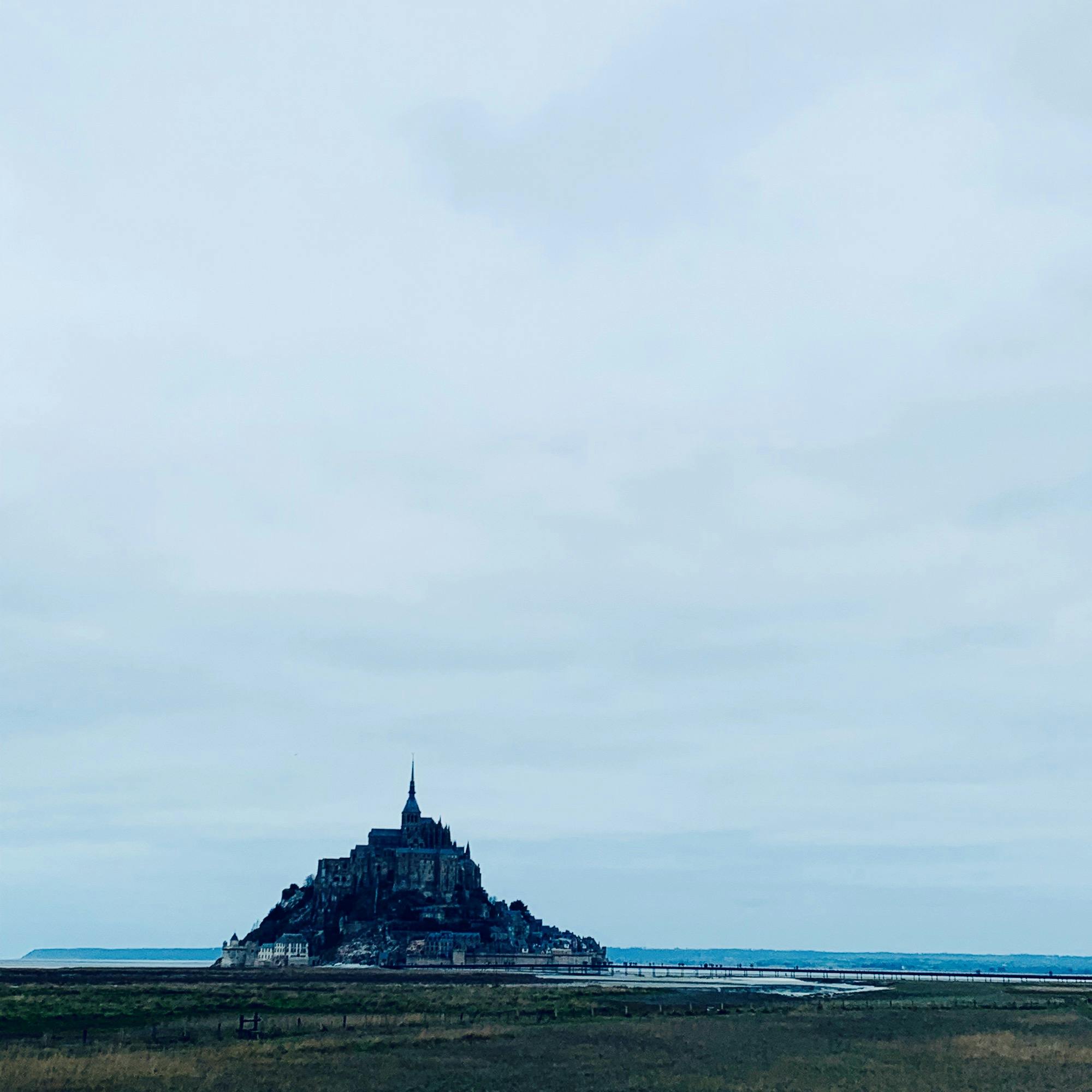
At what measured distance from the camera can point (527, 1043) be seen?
178ft

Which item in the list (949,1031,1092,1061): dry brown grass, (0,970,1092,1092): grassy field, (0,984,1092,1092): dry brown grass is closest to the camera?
(0,984,1092,1092): dry brown grass

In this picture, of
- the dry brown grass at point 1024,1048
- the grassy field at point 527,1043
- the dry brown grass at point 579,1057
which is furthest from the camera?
the dry brown grass at point 1024,1048

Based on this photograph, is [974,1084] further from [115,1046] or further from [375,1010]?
[375,1010]

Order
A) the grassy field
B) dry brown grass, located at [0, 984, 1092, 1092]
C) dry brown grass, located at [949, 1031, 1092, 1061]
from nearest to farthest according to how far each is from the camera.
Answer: dry brown grass, located at [0, 984, 1092, 1092], the grassy field, dry brown grass, located at [949, 1031, 1092, 1061]

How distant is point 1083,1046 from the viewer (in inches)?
2229

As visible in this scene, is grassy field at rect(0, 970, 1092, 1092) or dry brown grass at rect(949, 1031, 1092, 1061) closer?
grassy field at rect(0, 970, 1092, 1092)

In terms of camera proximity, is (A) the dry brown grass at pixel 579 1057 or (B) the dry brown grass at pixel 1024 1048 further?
(B) the dry brown grass at pixel 1024 1048

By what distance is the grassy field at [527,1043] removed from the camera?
4181 centimetres

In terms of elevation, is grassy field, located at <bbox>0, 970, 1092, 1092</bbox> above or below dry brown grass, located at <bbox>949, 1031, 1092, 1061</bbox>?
above

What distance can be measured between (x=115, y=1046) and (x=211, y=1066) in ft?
30.8

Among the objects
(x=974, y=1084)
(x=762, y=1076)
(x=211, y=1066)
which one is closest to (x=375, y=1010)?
(x=211, y=1066)

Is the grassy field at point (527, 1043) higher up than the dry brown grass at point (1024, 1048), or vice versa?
the grassy field at point (527, 1043)

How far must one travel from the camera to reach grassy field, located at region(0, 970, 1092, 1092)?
41812 mm

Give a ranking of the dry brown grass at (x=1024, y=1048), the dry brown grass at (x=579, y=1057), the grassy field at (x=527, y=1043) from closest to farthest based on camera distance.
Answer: the dry brown grass at (x=579, y=1057) → the grassy field at (x=527, y=1043) → the dry brown grass at (x=1024, y=1048)
